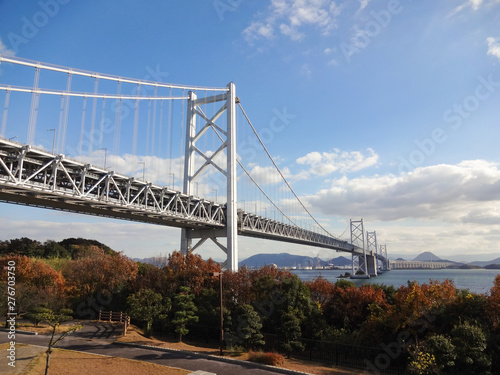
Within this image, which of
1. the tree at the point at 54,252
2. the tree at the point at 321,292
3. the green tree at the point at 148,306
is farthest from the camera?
the tree at the point at 54,252

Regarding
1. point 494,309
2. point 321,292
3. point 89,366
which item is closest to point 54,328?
point 89,366

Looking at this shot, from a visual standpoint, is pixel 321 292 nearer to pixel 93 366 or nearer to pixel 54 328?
pixel 93 366

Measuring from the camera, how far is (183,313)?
2105 cm

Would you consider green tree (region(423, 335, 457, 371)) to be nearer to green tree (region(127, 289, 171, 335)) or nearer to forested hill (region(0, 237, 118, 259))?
green tree (region(127, 289, 171, 335))

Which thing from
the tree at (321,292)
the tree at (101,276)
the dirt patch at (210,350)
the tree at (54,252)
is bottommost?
the dirt patch at (210,350)

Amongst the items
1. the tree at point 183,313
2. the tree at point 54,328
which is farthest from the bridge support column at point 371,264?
the tree at point 54,328

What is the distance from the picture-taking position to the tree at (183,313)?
2080 centimetres

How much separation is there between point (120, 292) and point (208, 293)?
22.5 feet

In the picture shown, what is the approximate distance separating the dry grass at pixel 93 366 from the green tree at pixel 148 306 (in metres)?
5.46

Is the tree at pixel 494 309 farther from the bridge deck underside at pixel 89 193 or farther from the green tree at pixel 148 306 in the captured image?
the bridge deck underside at pixel 89 193

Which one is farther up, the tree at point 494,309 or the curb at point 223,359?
the tree at point 494,309

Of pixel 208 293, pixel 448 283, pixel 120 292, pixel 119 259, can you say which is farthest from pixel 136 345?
pixel 448 283

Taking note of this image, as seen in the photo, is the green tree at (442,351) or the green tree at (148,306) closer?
the green tree at (442,351)

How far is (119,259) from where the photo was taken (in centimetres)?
2794
